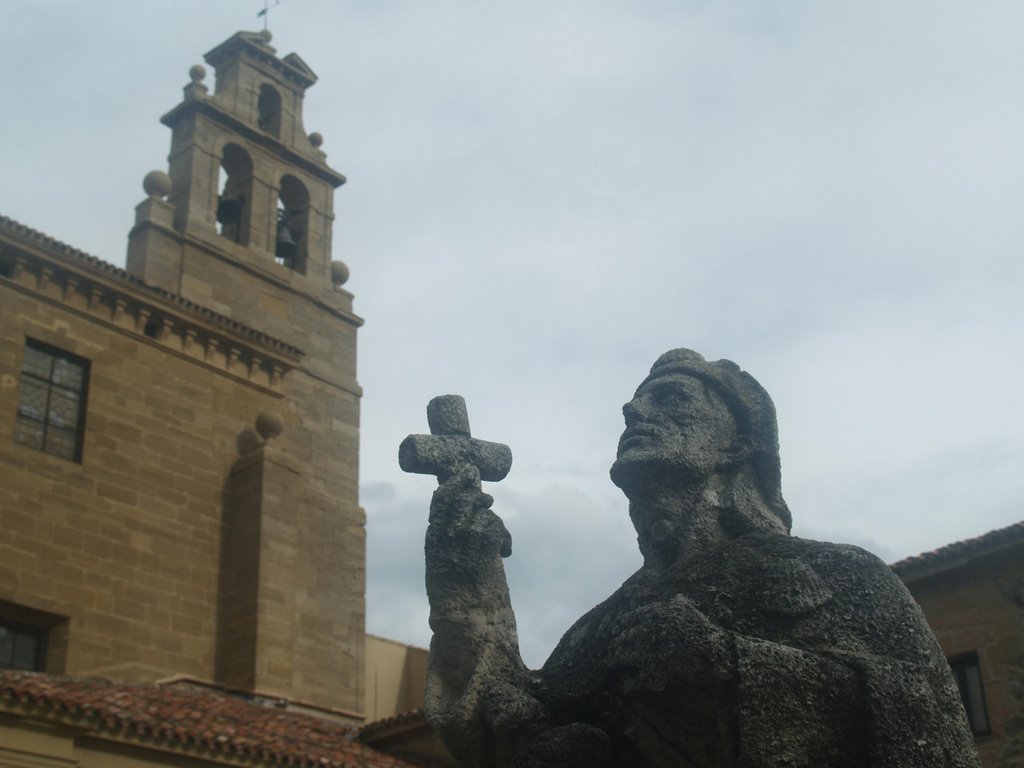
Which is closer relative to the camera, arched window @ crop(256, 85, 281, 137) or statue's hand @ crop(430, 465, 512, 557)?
statue's hand @ crop(430, 465, 512, 557)

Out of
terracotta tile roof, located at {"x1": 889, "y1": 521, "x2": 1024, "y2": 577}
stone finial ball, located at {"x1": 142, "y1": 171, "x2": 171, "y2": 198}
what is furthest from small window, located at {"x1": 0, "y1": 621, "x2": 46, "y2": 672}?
terracotta tile roof, located at {"x1": 889, "y1": 521, "x2": 1024, "y2": 577}

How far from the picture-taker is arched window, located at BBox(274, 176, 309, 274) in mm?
27672

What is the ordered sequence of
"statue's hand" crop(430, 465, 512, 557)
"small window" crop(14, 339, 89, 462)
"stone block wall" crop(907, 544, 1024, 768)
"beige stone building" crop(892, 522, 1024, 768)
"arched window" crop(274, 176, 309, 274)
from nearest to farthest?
"statue's hand" crop(430, 465, 512, 557), "stone block wall" crop(907, 544, 1024, 768), "beige stone building" crop(892, 522, 1024, 768), "small window" crop(14, 339, 89, 462), "arched window" crop(274, 176, 309, 274)

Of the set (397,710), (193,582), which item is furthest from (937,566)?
(397,710)

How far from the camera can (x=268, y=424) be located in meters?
23.5

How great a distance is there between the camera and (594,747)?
153 inches

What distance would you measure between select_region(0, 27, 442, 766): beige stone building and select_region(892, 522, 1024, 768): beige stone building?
21.2 ft

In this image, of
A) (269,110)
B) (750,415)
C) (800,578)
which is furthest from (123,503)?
(800,578)

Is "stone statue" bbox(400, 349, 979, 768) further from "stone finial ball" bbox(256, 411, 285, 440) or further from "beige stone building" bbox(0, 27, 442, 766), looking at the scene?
"stone finial ball" bbox(256, 411, 285, 440)

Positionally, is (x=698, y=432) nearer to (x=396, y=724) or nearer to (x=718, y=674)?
(x=718, y=674)

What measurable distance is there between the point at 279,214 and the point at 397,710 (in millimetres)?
9931

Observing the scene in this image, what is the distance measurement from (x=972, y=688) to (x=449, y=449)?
14.3m

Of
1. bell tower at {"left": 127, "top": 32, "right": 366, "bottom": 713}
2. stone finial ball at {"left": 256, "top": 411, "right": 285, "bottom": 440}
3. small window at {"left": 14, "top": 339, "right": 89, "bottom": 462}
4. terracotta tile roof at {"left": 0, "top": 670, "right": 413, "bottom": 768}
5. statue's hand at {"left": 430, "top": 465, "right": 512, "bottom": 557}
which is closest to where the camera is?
statue's hand at {"left": 430, "top": 465, "right": 512, "bottom": 557}

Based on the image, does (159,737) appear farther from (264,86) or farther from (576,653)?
(264,86)
